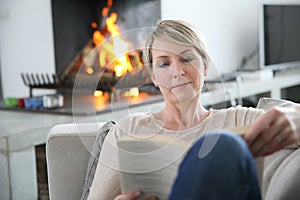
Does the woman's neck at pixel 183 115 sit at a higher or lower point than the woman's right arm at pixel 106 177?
higher

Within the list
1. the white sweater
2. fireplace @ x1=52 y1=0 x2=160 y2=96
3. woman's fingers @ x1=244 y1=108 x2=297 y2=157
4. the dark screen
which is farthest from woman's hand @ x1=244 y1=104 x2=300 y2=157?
the dark screen

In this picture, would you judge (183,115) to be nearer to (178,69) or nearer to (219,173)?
(178,69)

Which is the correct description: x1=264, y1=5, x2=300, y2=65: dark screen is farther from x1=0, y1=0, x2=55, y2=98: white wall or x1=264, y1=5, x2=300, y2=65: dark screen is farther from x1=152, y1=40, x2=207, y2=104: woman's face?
x1=152, y1=40, x2=207, y2=104: woman's face

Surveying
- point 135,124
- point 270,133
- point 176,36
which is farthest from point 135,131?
point 270,133

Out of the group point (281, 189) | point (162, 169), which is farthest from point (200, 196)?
A: point (281, 189)

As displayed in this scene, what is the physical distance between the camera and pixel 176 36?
141 cm

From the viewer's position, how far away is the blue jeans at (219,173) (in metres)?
1.00

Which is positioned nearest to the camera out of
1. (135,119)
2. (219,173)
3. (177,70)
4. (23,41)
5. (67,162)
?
(219,173)

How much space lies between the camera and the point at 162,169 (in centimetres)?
118

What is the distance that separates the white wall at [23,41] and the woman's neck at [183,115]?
8.84 feet

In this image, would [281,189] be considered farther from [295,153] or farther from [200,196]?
[200,196]

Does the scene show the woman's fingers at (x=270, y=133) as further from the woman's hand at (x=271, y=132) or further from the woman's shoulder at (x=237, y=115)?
the woman's shoulder at (x=237, y=115)

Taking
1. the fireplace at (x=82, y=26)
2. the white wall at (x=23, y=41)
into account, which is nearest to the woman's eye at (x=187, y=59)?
the fireplace at (x=82, y=26)

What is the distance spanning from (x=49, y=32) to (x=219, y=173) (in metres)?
3.22
